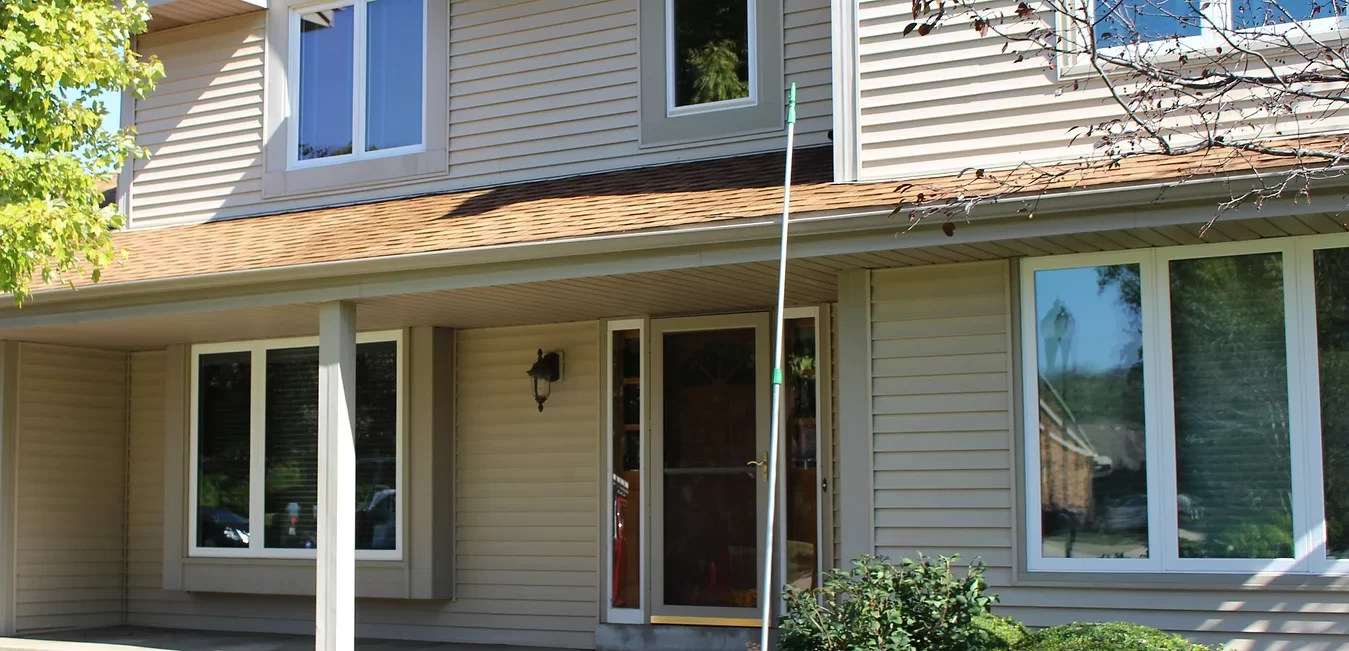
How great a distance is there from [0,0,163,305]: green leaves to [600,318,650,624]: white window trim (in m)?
3.39

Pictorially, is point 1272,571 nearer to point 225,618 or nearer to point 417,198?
point 417,198

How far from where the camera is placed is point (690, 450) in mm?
9492

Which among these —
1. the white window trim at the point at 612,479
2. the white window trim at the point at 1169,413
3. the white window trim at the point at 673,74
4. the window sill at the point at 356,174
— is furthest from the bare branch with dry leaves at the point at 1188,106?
the window sill at the point at 356,174

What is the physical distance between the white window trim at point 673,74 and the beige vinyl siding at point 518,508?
65.7 inches

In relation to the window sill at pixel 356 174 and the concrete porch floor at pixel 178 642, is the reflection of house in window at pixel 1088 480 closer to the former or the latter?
the concrete porch floor at pixel 178 642

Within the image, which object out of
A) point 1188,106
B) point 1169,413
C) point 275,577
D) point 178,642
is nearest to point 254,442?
point 275,577

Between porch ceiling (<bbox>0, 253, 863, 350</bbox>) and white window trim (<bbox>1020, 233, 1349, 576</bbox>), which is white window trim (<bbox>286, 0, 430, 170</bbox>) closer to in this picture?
porch ceiling (<bbox>0, 253, 863, 350</bbox>)

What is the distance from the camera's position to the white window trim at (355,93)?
1069 cm

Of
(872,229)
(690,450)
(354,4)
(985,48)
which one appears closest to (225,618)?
(690,450)

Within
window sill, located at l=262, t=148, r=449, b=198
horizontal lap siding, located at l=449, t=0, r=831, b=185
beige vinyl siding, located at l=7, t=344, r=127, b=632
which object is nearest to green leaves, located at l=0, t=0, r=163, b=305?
window sill, located at l=262, t=148, r=449, b=198

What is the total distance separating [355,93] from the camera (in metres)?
10.9

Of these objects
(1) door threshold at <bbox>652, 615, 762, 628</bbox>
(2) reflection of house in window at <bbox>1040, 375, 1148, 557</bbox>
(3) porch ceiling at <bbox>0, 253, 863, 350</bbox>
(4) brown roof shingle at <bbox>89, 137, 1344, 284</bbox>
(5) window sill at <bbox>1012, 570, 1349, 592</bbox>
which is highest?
(4) brown roof shingle at <bbox>89, 137, 1344, 284</bbox>

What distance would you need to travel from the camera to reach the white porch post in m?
8.70

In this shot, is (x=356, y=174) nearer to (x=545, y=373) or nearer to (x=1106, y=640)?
(x=545, y=373)
